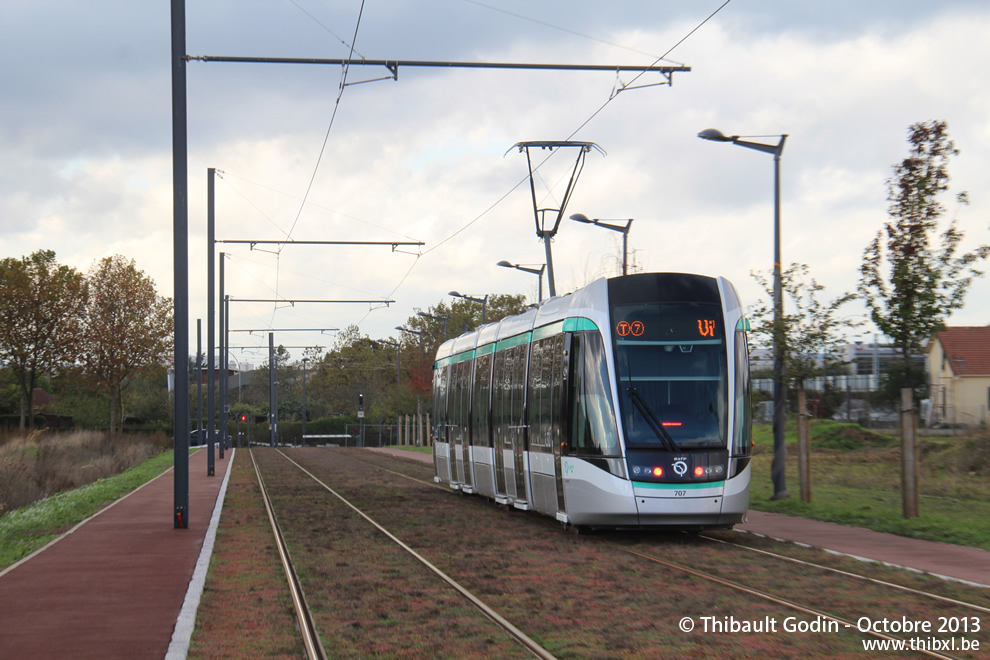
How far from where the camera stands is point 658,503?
547 inches

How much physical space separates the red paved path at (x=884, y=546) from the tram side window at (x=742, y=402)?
1.42 metres

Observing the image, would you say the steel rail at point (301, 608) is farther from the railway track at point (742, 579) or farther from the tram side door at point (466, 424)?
the tram side door at point (466, 424)

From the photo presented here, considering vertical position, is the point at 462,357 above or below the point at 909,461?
above

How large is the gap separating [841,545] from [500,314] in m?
63.8

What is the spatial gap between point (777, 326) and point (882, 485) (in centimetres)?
776

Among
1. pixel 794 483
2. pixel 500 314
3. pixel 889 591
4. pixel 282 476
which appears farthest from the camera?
pixel 500 314

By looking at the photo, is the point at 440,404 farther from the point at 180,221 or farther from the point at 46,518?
the point at 180,221

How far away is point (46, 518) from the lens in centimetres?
1820

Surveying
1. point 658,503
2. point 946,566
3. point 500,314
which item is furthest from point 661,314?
point 500,314

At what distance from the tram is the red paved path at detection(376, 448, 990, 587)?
1.33 m

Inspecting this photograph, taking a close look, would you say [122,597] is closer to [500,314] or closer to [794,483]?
[794,483]

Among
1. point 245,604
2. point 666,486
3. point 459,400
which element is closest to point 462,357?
point 459,400

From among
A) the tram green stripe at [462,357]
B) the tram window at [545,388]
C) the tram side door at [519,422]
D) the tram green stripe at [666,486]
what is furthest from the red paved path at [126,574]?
the tram green stripe at [462,357]

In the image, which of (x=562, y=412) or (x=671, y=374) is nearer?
(x=671, y=374)
